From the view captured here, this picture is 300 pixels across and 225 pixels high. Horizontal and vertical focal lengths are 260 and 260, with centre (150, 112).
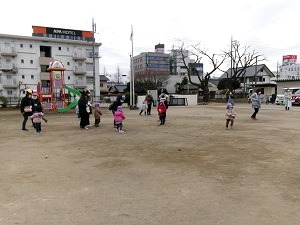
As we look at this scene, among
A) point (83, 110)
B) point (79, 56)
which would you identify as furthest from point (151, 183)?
point (79, 56)

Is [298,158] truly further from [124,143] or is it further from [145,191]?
[124,143]

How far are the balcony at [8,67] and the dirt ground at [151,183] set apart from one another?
36.8m

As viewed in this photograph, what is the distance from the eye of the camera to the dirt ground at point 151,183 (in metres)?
3.28

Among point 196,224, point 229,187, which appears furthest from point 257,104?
point 196,224

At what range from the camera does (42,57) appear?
42344mm

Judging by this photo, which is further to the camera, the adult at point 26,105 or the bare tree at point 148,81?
the bare tree at point 148,81

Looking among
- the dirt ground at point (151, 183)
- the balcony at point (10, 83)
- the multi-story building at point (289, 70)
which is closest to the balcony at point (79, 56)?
the balcony at point (10, 83)

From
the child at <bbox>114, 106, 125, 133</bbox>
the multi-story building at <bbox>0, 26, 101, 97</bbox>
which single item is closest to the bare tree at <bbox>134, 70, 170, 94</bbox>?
the multi-story building at <bbox>0, 26, 101, 97</bbox>

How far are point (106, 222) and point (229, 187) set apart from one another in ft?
6.94

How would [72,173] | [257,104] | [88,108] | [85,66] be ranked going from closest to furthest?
[72,173] → [88,108] → [257,104] → [85,66]

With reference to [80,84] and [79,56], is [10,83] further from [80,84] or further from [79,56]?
[79,56]

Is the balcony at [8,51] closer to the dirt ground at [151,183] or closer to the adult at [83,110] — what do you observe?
the adult at [83,110]

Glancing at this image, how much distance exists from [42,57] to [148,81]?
19.1 m

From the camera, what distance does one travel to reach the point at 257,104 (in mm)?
13719
